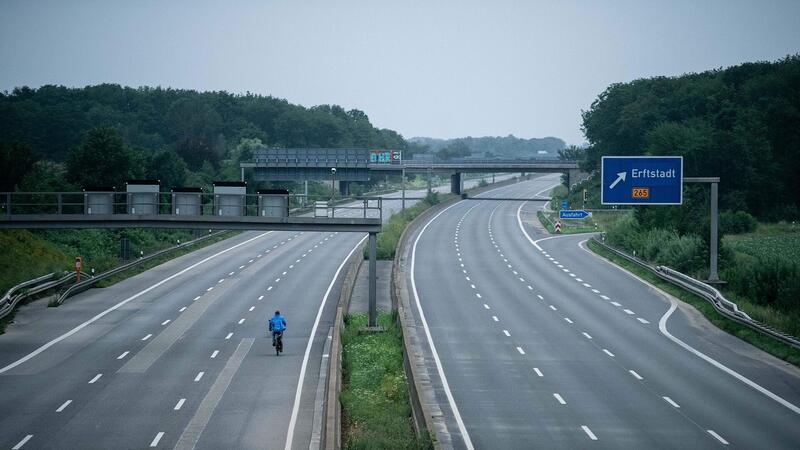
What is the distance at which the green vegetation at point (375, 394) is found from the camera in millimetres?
24169

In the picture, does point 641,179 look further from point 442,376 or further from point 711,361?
point 442,376

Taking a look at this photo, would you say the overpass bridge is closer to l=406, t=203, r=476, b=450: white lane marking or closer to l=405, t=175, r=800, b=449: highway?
l=406, t=203, r=476, b=450: white lane marking

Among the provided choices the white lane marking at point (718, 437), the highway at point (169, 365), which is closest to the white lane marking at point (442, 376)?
the highway at point (169, 365)

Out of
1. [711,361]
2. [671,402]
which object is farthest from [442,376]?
[711,361]

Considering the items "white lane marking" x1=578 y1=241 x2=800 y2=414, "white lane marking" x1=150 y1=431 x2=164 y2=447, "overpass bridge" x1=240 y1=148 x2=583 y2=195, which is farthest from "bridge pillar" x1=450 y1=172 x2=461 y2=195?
"white lane marking" x1=150 y1=431 x2=164 y2=447

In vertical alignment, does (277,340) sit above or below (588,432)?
above

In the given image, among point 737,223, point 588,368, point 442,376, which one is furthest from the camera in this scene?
point 737,223

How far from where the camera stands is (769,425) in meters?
27.0

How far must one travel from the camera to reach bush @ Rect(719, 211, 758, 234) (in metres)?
92.5

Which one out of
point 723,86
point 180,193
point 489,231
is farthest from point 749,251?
point 723,86

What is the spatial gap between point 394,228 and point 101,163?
2797cm

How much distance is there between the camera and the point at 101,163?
92.9 m

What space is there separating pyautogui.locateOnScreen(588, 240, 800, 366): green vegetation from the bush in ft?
94.2

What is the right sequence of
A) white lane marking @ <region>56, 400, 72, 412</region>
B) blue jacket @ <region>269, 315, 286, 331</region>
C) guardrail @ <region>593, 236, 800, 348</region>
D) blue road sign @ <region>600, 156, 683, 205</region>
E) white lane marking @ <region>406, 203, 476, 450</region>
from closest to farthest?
white lane marking @ <region>406, 203, 476, 450</region>, white lane marking @ <region>56, 400, 72, 412</region>, blue jacket @ <region>269, 315, 286, 331</region>, guardrail @ <region>593, 236, 800, 348</region>, blue road sign @ <region>600, 156, 683, 205</region>
